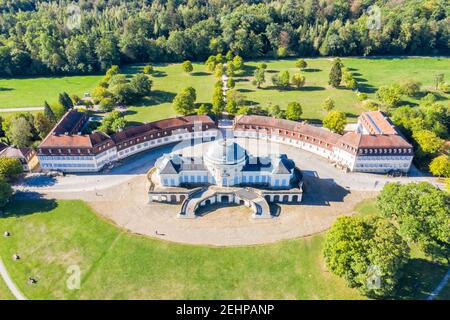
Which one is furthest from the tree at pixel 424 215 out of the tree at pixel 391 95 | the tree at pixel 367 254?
the tree at pixel 391 95

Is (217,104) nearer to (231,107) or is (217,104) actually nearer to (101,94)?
(231,107)

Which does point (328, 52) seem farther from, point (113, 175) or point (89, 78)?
point (113, 175)

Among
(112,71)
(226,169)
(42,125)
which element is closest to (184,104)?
(42,125)

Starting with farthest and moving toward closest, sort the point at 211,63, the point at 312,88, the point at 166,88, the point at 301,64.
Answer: the point at 301,64, the point at 211,63, the point at 166,88, the point at 312,88

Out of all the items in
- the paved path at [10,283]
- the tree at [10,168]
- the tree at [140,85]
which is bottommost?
the paved path at [10,283]

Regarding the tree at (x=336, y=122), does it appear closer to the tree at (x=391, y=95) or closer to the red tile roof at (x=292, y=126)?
the red tile roof at (x=292, y=126)

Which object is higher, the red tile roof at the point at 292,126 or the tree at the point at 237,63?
the tree at the point at 237,63

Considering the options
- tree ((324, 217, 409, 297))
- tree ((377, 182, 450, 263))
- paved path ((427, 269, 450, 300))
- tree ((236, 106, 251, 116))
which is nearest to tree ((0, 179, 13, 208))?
tree ((236, 106, 251, 116))
